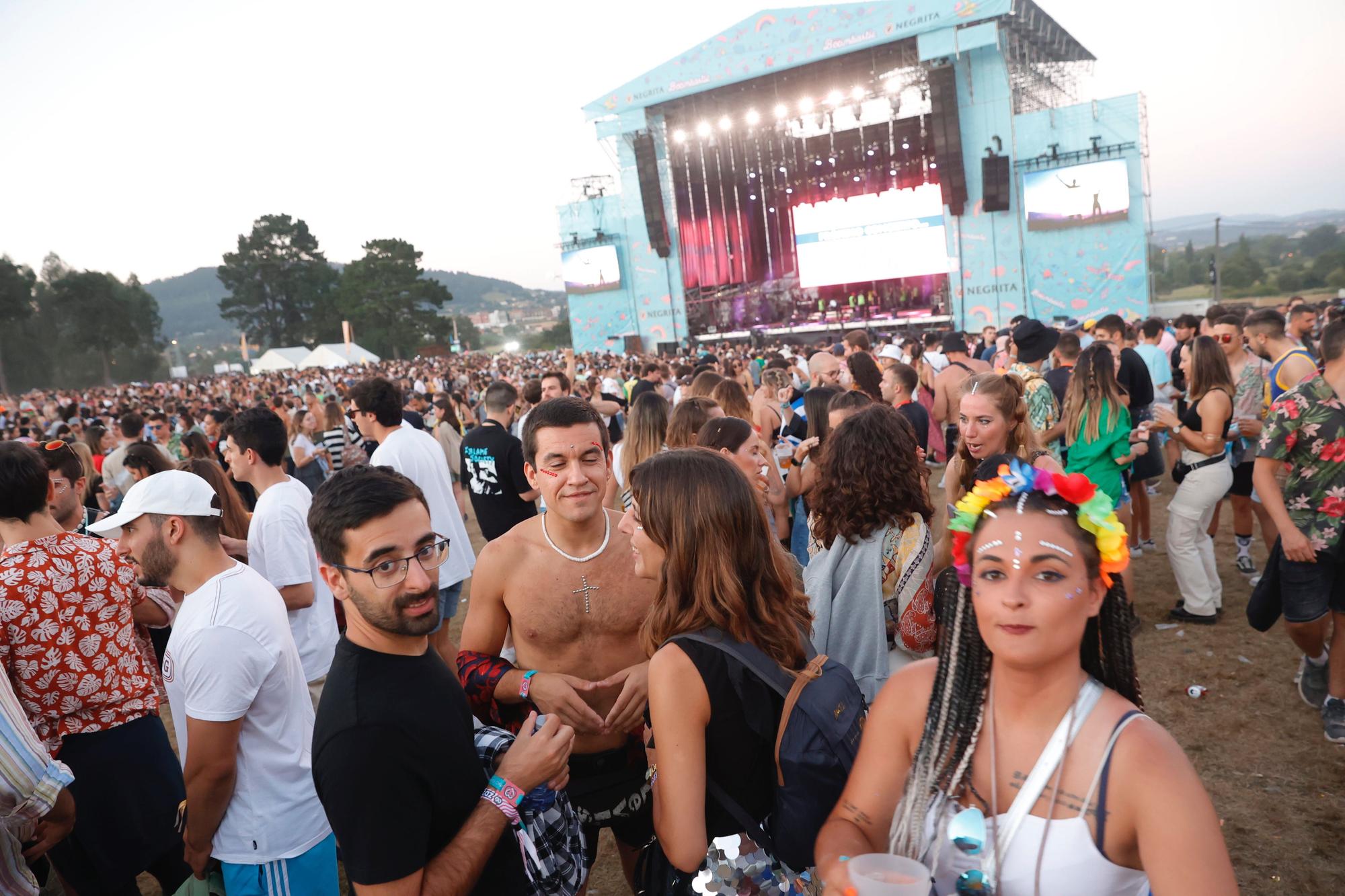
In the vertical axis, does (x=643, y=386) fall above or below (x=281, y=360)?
below

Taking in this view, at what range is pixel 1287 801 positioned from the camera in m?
3.11

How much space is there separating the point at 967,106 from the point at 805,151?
20.4 feet

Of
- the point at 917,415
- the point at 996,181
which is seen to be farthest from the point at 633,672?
the point at 996,181

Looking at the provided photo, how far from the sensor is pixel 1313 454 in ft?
10.9

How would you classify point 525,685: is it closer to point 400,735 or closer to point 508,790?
point 508,790

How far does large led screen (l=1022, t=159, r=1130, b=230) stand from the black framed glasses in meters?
23.7

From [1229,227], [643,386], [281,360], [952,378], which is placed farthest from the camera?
[1229,227]

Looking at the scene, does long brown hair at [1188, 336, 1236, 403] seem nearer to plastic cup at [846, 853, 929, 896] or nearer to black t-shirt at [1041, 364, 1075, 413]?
black t-shirt at [1041, 364, 1075, 413]

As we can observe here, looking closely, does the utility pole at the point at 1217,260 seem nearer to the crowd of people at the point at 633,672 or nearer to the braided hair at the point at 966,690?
the crowd of people at the point at 633,672

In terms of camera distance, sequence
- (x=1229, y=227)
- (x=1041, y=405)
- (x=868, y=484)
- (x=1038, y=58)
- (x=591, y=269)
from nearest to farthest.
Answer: (x=868, y=484), (x=1041, y=405), (x=1038, y=58), (x=591, y=269), (x=1229, y=227)

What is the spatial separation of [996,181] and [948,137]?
1.89 m

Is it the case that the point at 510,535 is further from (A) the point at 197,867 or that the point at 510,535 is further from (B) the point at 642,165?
(B) the point at 642,165

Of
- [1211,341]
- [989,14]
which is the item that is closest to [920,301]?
[989,14]

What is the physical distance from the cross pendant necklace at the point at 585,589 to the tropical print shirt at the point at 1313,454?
3127 millimetres
